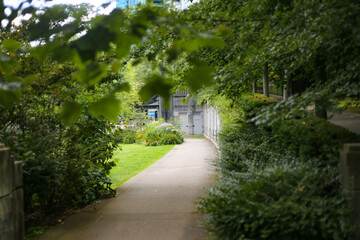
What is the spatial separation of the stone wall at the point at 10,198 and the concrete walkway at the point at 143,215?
0.73 metres

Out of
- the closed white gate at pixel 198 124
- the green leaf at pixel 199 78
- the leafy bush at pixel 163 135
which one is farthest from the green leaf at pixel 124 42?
the closed white gate at pixel 198 124

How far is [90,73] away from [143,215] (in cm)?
445

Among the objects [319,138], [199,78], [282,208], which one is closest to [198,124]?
[319,138]

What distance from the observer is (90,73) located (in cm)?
108

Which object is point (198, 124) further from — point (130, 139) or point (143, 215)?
point (143, 215)

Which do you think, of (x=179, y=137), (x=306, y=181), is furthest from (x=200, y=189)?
(x=179, y=137)

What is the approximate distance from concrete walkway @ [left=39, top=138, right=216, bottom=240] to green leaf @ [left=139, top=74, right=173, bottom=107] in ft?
8.19

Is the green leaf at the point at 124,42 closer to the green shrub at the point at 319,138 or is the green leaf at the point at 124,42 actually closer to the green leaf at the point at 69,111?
the green leaf at the point at 69,111

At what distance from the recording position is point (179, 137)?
2092cm

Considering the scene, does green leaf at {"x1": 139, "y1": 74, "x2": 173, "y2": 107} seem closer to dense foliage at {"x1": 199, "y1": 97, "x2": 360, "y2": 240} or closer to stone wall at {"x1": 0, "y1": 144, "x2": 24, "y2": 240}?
dense foliage at {"x1": 199, "y1": 97, "x2": 360, "y2": 240}

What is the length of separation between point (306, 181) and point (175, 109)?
2598 cm

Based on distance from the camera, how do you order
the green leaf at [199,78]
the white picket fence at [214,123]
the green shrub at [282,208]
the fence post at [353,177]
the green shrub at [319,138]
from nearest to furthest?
the green leaf at [199,78] → the green shrub at [282,208] → the fence post at [353,177] → the green shrub at [319,138] → the white picket fence at [214,123]

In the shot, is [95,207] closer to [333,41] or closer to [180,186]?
[180,186]

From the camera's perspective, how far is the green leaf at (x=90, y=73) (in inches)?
42.0
